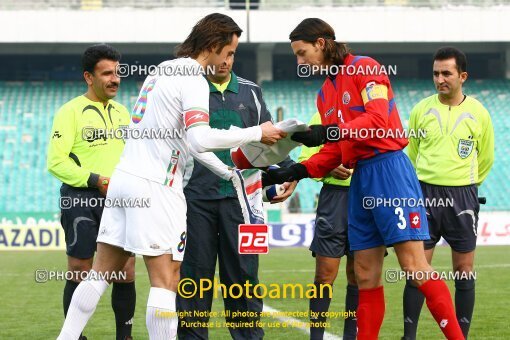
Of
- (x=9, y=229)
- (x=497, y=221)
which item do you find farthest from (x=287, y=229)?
(x=9, y=229)

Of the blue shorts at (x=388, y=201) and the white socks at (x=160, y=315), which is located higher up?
the blue shorts at (x=388, y=201)

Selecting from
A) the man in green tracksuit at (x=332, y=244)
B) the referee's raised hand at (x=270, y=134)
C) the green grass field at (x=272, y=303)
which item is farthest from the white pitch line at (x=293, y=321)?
the referee's raised hand at (x=270, y=134)

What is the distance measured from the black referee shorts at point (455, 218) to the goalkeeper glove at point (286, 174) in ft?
5.85

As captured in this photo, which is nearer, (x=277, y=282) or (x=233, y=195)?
(x=233, y=195)

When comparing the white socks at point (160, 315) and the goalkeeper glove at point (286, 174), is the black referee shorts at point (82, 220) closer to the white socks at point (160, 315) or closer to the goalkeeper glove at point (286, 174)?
the goalkeeper glove at point (286, 174)

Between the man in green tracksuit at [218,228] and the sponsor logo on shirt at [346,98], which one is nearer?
the sponsor logo on shirt at [346,98]

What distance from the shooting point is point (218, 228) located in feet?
21.5

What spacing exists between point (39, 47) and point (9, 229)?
12827 millimetres

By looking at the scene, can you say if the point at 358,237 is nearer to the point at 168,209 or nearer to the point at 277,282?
the point at 168,209

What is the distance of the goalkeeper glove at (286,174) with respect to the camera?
612 centimetres

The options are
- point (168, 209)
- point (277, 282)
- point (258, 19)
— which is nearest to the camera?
point (168, 209)

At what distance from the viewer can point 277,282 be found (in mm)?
13273

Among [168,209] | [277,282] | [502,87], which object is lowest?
[277,282]

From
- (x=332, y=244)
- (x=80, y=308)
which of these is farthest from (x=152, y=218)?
(x=332, y=244)
